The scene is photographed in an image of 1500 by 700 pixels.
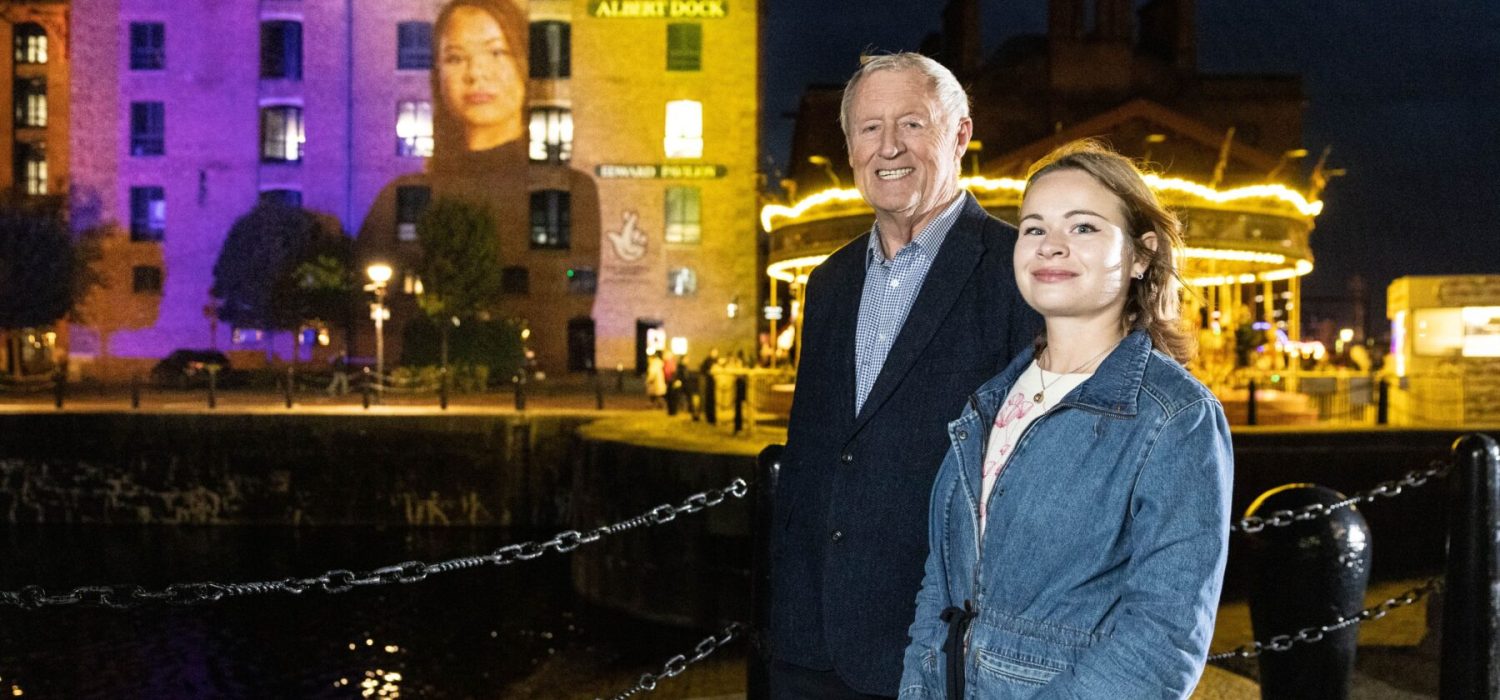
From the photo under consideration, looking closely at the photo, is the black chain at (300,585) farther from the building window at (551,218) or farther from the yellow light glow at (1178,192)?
the building window at (551,218)

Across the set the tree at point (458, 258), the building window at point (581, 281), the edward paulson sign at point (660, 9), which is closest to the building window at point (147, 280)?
the tree at point (458, 258)

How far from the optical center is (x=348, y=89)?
3988cm

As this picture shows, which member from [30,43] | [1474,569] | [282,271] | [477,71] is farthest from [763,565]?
[30,43]

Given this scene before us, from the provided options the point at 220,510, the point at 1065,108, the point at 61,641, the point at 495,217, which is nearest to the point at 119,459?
the point at 220,510

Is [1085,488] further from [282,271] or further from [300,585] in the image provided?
[282,271]

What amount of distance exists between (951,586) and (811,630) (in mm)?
612

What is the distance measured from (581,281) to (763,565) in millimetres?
36442

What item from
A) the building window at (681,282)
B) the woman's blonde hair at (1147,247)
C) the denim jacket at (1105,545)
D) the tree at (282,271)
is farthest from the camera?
the building window at (681,282)

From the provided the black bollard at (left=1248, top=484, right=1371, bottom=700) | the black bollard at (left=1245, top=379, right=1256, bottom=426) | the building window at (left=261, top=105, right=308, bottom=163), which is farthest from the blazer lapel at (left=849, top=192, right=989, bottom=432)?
the building window at (left=261, top=105, right=308, bottom=163)

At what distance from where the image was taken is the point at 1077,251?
2.16m

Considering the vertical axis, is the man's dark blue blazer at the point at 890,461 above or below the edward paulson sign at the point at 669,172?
below

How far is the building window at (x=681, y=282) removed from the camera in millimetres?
39250

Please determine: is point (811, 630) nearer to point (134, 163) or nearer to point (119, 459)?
point (119, 459)

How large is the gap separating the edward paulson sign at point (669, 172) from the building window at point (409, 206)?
6.91 metres
